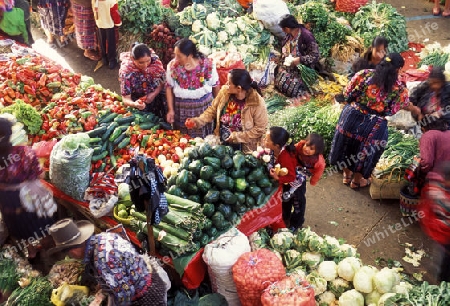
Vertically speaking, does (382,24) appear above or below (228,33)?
above

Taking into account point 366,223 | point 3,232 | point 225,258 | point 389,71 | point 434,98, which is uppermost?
point 389,71

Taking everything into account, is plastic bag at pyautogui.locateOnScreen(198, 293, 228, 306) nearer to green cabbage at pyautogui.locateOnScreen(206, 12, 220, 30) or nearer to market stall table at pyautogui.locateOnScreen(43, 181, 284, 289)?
market stall table at pyautogui.locateOnScreen(43, 181, 284, 289)

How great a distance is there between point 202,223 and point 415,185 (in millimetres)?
2462

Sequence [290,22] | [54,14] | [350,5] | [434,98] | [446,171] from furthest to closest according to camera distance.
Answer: [54,14], [350,5], [290,22], [434,98], [446,171]

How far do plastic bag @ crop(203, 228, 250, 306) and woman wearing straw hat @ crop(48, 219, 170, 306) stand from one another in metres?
0.41

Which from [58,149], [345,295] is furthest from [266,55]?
[345,295]

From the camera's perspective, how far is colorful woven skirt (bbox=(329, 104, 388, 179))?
16.8 feet

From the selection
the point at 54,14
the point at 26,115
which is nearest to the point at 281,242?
the point at 26,115

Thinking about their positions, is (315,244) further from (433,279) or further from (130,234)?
(130,234)

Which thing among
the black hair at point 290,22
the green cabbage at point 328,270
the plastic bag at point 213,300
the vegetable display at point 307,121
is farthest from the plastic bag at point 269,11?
the plastic bag at point 213,300

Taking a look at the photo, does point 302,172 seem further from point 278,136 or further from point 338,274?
point 338,274

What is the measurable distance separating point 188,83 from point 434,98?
8.50 feet

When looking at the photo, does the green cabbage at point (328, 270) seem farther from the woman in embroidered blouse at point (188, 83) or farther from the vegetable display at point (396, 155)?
the woman in embroidered blouse at point (188, 83)

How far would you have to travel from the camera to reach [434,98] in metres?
5.04
